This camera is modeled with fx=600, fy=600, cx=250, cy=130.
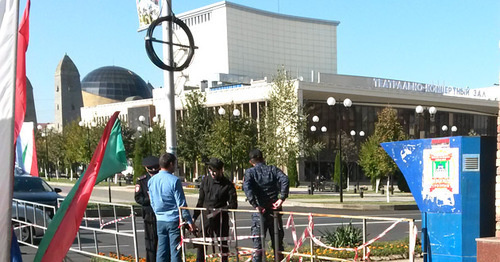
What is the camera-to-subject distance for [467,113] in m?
78.2

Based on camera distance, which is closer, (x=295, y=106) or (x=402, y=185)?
(x=295, y=106)

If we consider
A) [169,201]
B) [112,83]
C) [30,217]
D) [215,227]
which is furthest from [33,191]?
[112,83]

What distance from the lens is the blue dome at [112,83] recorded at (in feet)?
395

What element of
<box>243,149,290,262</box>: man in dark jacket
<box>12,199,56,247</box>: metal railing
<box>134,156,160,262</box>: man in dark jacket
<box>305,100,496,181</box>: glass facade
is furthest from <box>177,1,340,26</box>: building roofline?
<box>243,149,290,262</box>: man in dark jacket

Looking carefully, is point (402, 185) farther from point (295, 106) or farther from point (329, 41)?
point (329, 41)

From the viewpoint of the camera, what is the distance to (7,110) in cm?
394

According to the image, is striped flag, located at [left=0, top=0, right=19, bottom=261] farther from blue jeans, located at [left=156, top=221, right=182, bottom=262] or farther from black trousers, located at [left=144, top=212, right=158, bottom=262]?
black trousers, located at [left=144, top=212, right=158, bottom=262]

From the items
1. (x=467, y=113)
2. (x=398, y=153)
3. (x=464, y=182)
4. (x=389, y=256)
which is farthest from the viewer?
(x=467, y=113)

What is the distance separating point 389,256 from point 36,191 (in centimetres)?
1031

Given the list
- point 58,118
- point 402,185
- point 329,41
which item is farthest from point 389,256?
point 58,118

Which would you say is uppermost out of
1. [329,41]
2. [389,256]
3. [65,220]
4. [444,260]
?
[329,41]

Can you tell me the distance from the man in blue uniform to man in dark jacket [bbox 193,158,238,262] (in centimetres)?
96

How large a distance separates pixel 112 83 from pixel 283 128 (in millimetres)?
91112

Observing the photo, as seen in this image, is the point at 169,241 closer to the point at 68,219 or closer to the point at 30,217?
the point at 68,219
